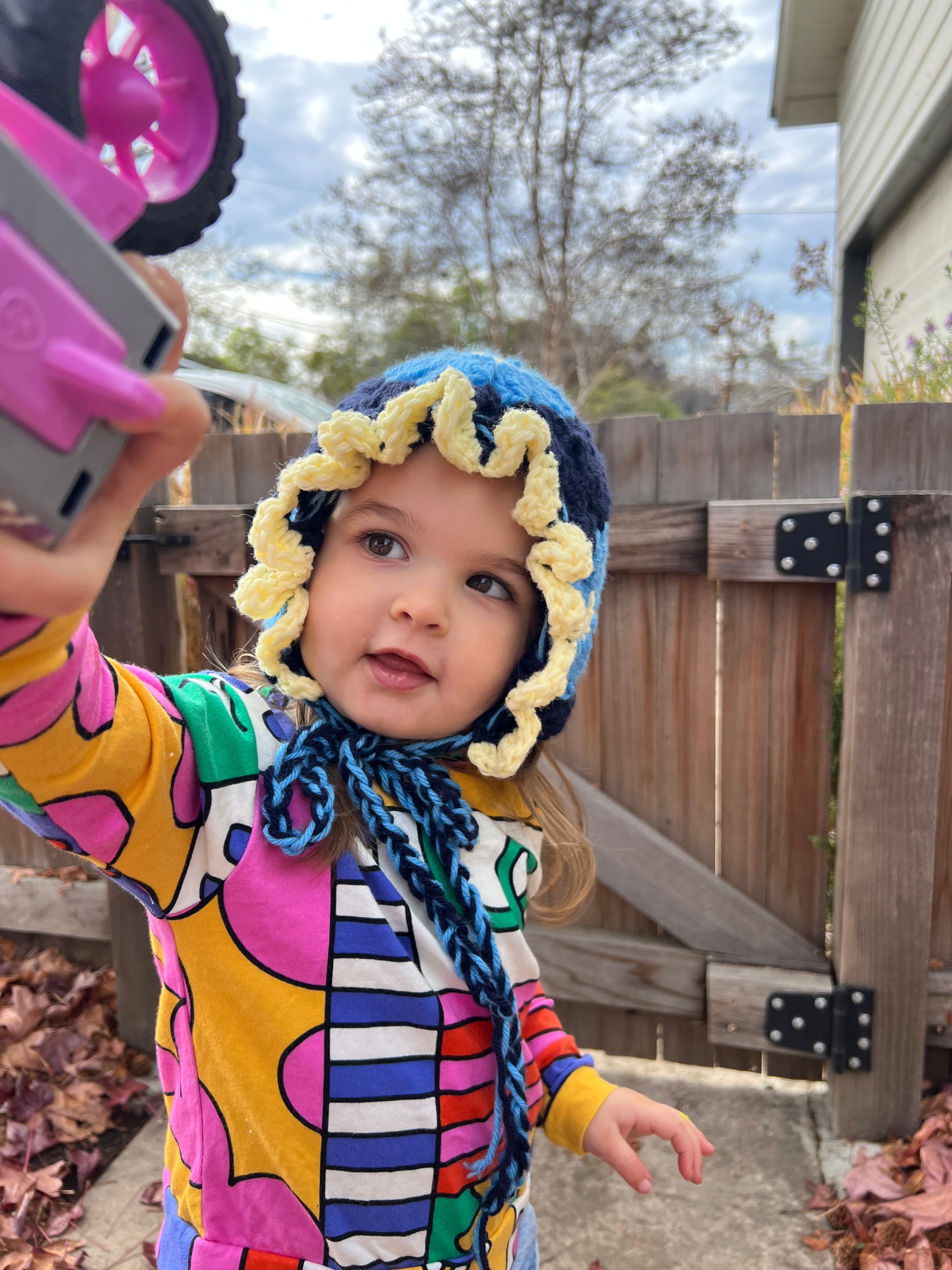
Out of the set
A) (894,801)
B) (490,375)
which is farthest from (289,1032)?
(894,801)

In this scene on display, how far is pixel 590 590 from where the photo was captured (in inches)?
51.0

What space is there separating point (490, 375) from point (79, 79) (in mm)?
702

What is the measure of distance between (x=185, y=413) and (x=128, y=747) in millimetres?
488

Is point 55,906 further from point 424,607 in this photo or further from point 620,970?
point 424,607

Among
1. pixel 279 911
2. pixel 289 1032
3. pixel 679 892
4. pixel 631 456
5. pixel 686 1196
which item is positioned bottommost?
pixel 686 1196

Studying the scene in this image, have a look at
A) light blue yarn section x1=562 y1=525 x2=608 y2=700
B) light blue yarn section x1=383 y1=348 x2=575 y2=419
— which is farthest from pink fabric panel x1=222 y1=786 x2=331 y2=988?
light blue yarn section x1=383 y1=348 x2=575 y2=419

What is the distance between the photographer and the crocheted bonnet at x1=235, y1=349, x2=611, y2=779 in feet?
3.67

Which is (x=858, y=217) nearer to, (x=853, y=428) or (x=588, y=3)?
(x=853, y=428)

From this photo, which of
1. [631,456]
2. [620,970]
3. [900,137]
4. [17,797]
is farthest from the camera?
[900,137]

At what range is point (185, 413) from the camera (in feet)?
1.84

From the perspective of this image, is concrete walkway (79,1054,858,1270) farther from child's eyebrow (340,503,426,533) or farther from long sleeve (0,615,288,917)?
child's eyebrow (340,503,426,533)

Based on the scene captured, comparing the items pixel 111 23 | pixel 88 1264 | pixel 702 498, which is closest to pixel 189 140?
pixel 111 23

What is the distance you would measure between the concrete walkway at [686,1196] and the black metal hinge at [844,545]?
165cm

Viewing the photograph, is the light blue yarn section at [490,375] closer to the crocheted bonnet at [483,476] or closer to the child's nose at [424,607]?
the crocheted bonnet at [483,476]
